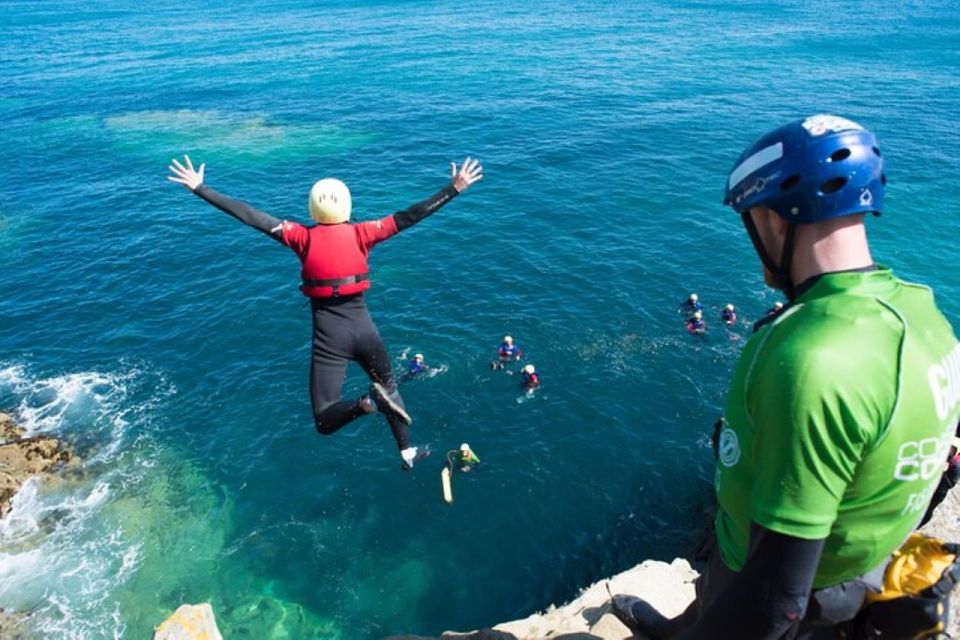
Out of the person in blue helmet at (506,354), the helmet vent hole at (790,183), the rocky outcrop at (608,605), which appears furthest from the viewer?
the person in blue helmet at (506,354)

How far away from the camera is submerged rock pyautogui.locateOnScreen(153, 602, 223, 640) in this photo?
13.2 meters

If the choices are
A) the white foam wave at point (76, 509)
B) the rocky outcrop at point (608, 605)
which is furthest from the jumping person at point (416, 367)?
the rocky outcrop at point (608, 605)

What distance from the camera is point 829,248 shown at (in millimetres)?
2906

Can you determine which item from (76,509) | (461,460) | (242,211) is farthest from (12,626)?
(242,211)

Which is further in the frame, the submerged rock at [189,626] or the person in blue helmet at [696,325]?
the person in blue helmet at [696,325]

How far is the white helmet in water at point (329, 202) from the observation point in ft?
26.0

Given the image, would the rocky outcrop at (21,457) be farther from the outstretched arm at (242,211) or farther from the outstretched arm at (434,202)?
the outstretched arm at (434,202)

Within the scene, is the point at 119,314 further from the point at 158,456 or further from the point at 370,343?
the point at 370,343

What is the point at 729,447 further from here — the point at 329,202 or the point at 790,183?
the point at 329,202

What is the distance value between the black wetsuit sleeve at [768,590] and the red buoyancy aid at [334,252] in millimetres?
5860

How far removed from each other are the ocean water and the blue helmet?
59.2 feet

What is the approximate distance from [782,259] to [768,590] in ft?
5.12

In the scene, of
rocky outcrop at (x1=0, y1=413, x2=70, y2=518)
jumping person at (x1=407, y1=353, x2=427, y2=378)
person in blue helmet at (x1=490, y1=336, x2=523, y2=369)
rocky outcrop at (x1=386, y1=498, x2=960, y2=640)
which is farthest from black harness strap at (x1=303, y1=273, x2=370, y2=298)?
rocky outcrop at (x1=0, y1=413, x2=70, y2=518)

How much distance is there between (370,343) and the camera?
8.94m
